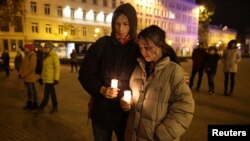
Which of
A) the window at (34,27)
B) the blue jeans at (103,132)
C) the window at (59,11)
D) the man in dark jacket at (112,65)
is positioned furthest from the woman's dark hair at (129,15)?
the window at (59,11)

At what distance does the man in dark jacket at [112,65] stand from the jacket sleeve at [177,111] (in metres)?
0.65

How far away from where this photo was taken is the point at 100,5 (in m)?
48.9

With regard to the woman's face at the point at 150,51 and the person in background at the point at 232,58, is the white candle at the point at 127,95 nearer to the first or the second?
the woman's face at the point at 150,51

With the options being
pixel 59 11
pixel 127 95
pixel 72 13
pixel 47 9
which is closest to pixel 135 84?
pixel 127 95

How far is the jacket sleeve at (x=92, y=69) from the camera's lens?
2866 millimetres

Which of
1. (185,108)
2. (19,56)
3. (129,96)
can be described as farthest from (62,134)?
(19,56)

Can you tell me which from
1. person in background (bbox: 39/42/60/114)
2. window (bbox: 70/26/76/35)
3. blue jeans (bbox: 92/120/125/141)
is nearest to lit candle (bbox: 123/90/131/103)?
blue jeans (bbox: 92/120/125/141)

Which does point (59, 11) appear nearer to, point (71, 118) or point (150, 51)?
point (71, 118)

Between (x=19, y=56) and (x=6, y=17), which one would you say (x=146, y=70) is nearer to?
(x=19, y=56)

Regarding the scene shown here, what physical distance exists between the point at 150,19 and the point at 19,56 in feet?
169

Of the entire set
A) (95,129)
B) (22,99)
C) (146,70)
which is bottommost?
(22,99)

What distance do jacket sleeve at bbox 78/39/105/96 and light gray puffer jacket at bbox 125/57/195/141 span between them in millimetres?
548

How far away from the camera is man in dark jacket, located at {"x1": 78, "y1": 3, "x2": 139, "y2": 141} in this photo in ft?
9.41

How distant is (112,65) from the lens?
2.93 metres
